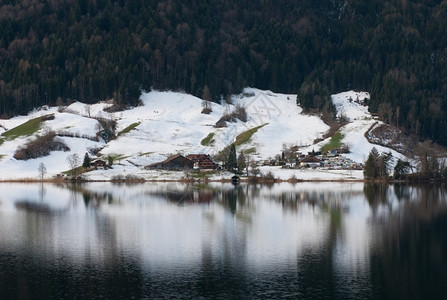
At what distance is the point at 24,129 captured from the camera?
18612cm

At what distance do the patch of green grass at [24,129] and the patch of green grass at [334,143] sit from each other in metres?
82.5

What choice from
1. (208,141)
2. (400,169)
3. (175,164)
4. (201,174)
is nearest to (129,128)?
(208,141)

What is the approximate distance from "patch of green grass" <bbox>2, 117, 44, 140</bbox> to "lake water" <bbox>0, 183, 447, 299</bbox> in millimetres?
82086

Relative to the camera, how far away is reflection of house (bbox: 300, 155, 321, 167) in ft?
503

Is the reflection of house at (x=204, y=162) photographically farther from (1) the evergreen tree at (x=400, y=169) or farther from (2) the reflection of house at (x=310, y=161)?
(1) the evergreen tree at (x=400, y=169)

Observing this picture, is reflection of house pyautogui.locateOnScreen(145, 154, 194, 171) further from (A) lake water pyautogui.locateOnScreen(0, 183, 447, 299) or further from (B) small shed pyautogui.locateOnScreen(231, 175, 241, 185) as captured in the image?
(A) lake water pyautogui.locateOnScreen(0, 183, 447, 299)

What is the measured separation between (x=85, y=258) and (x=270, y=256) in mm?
16063

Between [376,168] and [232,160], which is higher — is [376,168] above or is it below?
below

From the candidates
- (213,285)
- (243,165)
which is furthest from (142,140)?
(213,285)

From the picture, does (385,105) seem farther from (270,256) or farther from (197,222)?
(270,256)

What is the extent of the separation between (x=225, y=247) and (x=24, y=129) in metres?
140

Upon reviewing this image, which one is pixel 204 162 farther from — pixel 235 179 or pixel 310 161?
pixel 310 161

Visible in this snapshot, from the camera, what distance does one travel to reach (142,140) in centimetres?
17788

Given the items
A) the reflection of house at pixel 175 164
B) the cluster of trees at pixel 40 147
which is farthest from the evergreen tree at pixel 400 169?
the cluster of trees at pixel 40 147
